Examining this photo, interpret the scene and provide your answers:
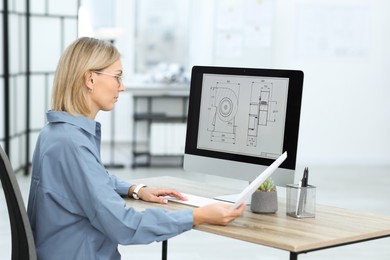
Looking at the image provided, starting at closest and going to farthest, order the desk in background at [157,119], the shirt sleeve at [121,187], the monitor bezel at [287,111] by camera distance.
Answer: the monitor bezel at [287,111] < the shirt sleeve at [121,187] < the desk in background at [157,119]

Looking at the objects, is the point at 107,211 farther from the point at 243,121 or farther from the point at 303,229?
the point at 243,121

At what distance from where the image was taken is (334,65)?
28.6 feet

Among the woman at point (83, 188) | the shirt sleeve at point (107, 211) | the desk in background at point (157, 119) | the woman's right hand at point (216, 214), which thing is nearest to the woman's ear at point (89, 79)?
the woman at point (83, 188)

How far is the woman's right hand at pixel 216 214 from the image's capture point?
225 cm

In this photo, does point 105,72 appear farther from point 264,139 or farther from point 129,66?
point 129,66

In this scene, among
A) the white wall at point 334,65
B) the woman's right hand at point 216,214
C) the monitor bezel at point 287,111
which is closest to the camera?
the woman's right hand at point 216,214

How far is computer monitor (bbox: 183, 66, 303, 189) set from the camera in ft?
8.83

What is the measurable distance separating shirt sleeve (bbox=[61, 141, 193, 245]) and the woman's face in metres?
0.20

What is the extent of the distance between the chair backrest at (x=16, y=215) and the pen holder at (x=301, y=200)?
87 centimetres

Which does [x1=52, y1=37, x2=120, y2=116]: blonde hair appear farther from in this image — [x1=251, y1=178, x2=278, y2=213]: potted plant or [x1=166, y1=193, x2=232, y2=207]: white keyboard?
[x1=251, y1=178, x2=278, y2=213]: potted plant

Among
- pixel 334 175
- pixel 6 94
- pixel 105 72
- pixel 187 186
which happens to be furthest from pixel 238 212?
pixel 334 175

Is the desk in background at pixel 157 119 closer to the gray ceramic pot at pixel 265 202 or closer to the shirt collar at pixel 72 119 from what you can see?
the gray ceramic pot at pixel 265 202

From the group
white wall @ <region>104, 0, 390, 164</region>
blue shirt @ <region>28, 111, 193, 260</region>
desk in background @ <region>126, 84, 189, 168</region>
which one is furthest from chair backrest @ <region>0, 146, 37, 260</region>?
white wall @ <region>104, 0, 390, 164</region>

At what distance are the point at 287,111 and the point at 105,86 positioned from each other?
708 mm
